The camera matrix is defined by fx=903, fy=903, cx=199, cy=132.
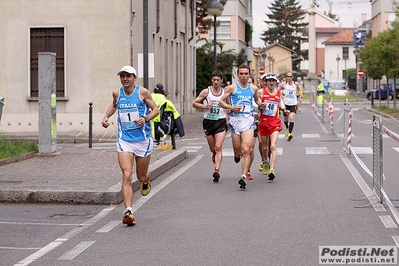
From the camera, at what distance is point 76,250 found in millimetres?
8766

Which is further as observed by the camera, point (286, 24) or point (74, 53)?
point (286, 24)

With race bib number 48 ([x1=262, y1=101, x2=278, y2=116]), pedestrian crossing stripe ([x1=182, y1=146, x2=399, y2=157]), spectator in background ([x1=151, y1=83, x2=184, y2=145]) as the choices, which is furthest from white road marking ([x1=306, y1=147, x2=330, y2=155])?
race bib number 48 ([x1=262, y1=101, x2=278, y2=116])

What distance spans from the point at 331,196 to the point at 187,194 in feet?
7.00

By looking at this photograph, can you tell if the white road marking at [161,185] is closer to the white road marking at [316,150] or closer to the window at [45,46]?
the white road marking at [316,150]

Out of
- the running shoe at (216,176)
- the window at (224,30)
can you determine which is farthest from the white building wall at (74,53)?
the window at (224,30)

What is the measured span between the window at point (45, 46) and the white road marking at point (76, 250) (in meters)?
19.0

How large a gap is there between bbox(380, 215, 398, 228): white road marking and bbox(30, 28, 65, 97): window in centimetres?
1830

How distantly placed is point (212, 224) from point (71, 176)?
189 inches

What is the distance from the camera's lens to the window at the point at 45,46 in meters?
27.8

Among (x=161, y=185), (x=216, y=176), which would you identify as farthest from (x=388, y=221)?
(x=161, y=185)

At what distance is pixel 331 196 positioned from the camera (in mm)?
12977

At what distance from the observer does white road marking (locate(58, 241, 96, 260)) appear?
27.6ft

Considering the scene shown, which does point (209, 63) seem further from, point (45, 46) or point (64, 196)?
point (64, 196)

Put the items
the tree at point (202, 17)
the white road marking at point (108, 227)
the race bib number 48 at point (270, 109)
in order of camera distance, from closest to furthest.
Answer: the white road marking at point (108, 227)
the race bib number 48 at point (270, 109)
the tree at point (202, 17)
